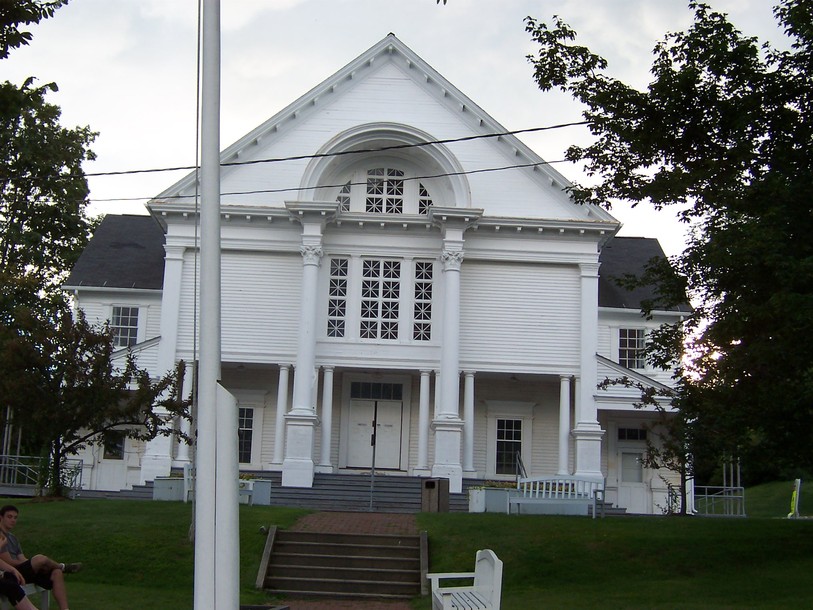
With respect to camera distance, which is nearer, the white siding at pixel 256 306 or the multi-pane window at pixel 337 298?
the white siding at pixel 256 306

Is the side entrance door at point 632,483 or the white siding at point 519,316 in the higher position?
the white siding at point 519,316

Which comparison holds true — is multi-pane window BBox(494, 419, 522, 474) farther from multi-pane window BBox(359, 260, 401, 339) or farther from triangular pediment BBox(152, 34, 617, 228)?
triangular pediment BBox(152, 34, 617, 228)

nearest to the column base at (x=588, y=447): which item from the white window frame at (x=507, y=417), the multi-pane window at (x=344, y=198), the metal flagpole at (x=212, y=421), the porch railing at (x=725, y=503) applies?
the white window frame at (x=507, y=417)

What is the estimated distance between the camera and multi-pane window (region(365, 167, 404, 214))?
30828 millimetres

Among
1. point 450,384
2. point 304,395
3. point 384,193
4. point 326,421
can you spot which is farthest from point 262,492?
point 384,193

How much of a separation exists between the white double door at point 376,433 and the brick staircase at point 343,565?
11538mm

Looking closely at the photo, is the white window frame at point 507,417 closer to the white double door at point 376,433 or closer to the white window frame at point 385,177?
the white double door at point 376,433

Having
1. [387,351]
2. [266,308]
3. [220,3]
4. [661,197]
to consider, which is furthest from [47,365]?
[220,3]

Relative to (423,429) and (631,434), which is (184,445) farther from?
(631,434)

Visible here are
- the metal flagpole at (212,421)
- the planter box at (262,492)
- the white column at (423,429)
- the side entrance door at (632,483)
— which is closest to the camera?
the metal flagpole at (212,421)

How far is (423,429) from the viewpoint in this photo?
29.6m

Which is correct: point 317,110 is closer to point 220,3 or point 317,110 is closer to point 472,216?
point 472,216

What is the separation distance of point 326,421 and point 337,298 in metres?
3.57

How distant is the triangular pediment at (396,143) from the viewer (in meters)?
30.1
